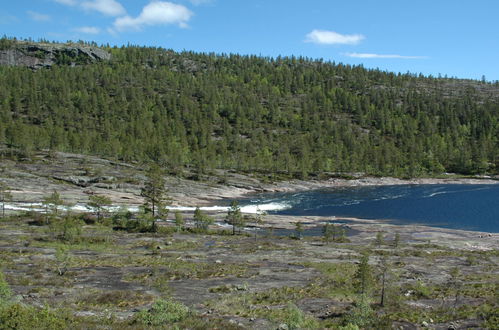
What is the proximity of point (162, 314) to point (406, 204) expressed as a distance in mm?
130015

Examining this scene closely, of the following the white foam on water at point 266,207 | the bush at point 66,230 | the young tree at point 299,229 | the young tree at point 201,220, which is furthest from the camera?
the white foam on water at point 266,207

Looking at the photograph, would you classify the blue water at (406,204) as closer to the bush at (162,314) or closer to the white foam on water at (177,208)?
the white foam on water at (177,208)

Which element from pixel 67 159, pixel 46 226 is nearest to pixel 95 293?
pixel 46 226

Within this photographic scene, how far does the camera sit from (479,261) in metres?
64.5

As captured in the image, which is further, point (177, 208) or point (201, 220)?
point (177, 208)

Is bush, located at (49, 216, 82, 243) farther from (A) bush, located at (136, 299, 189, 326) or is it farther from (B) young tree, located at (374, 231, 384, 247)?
(B) young tree, located at (374, 231, 384, 247)

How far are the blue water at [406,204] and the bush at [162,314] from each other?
310 ft

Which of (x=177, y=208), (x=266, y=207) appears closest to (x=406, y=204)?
(x=266, y=207)

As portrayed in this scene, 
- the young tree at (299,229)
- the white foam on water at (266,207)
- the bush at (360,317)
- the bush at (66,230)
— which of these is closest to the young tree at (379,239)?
the young tree at (299,229)

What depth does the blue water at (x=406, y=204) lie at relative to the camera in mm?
120906

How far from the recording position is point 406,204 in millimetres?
147000

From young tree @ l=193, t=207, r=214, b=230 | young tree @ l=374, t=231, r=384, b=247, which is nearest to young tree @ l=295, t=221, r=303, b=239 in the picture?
young tree @ l=374, t=231, r=384, b=247

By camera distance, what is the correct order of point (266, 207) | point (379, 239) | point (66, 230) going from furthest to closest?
1. point (266, 207)
2. point (379, 239)
3. point (66, 230)

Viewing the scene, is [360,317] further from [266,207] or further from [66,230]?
[266,207]
